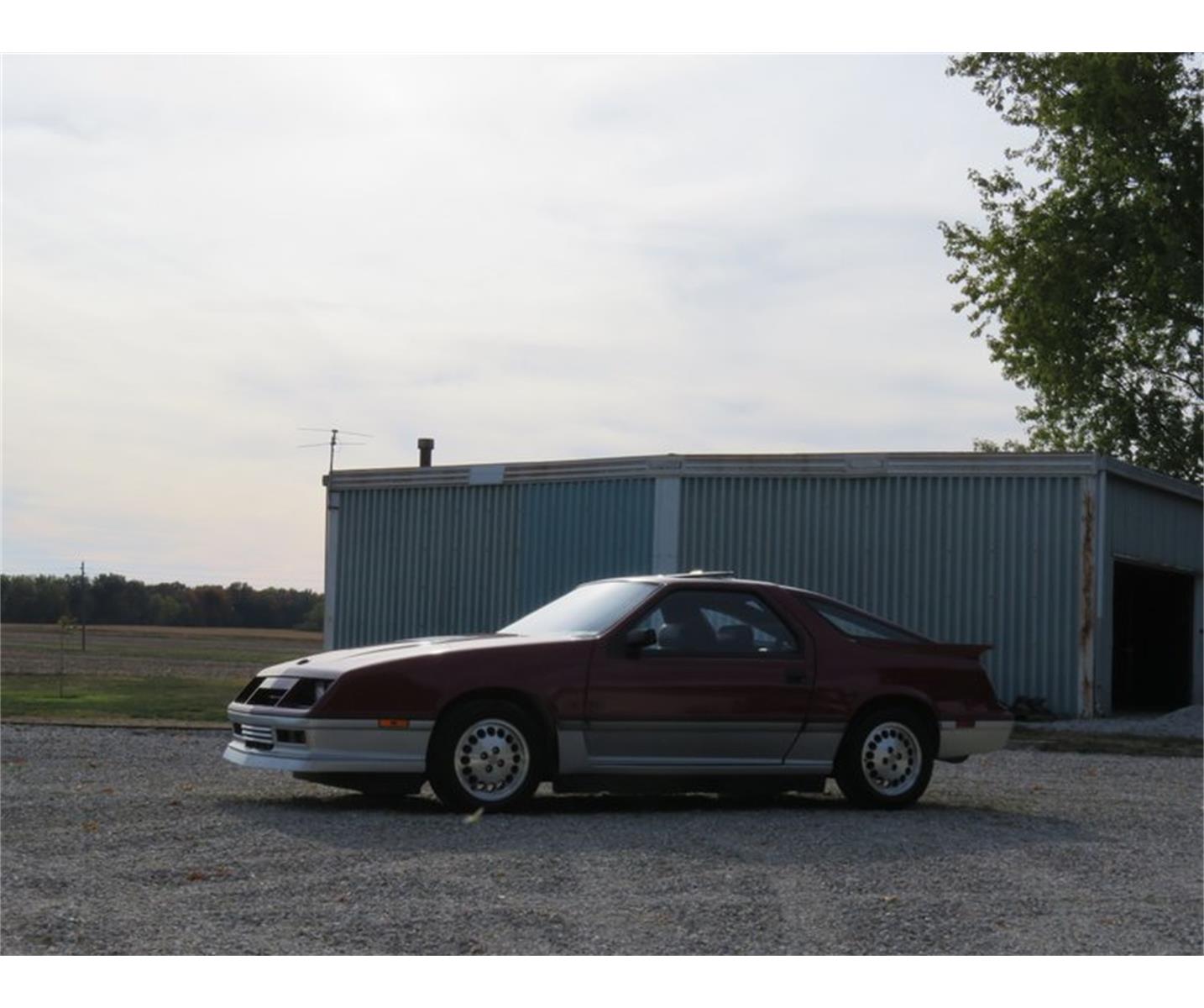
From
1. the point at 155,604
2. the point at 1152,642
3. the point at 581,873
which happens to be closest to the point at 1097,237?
the point at 1152,642

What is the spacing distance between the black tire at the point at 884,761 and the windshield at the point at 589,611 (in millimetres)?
1722

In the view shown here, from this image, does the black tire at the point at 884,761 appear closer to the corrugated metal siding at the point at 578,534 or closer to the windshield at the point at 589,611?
the windshield at the point at 589,611

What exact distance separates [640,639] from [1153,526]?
57.4ft

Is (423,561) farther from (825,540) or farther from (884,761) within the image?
(884,761)

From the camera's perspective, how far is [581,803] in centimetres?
1234

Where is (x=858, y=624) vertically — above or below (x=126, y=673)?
above

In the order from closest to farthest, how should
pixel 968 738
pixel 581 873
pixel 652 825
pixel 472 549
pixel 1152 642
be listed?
pixel 581 873, pixel 652 825, pixel 968 738, pixel 472 549, pixel 1152 642

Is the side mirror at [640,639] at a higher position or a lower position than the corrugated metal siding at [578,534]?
lower

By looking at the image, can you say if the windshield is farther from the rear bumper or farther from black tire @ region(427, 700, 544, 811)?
the rear bumper

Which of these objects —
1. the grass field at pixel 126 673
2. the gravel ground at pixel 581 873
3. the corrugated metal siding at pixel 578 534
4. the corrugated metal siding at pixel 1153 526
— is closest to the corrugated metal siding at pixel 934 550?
the corrugated metal siding at pixel 578 534

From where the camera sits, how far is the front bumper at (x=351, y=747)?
11.2 m

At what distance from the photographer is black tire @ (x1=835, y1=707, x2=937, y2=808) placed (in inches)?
485

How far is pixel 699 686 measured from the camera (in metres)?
12.0

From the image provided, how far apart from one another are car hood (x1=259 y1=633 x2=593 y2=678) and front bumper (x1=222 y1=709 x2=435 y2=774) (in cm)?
35
